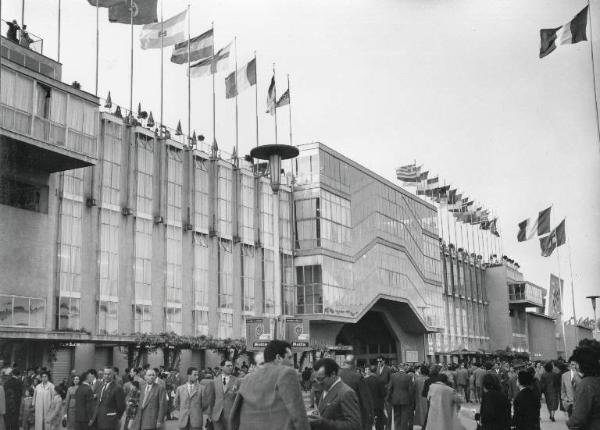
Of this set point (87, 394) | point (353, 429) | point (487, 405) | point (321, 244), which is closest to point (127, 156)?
Result: point (321, 244)

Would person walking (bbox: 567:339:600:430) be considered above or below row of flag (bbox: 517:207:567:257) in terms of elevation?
below

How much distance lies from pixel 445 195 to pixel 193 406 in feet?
175

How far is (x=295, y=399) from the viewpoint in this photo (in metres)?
5.51

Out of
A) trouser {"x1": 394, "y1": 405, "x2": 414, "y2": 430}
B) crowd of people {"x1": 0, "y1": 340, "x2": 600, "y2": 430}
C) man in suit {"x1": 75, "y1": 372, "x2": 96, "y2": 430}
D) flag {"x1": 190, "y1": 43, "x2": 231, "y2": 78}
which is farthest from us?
flag {"x1": 190, "y1": 43, "x2": 231, "y2": 78}

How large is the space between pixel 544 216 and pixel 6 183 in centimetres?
3077

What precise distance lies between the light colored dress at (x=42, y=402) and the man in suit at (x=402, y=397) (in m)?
8.39

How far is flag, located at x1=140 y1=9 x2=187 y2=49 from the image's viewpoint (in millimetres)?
37844

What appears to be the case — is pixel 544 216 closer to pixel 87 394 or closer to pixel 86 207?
pixel 86 207

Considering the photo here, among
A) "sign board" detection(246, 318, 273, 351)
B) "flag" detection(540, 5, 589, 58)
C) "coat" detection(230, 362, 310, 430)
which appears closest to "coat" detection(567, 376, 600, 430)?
"coat" detection(230, 362, 310, 430)

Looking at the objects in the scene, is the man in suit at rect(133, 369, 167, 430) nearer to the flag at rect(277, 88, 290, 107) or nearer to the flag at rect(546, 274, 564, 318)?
the flag at rect(277, 88, 290, 107)

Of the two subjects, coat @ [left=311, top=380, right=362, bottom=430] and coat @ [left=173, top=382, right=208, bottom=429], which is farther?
coat @ [left=173, top=382, right=208, bottom=429]

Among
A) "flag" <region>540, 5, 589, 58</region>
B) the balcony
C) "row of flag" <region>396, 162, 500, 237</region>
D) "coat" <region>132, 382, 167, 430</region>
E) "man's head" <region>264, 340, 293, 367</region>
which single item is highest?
"row of flag" <region>396, 162, 500, 237</region>

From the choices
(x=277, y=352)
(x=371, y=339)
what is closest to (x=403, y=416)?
(x=277, y=352)

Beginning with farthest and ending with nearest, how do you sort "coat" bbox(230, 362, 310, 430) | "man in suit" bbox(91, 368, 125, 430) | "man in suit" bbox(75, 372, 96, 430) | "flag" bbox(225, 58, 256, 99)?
1. "flag" bbox(225, 58, 256, 99)
2. "man in suit" bbox(75, 372, 96, 430)
3. "man in suit" bbox(91, 368, 125, 430)
4. "coat" bbox(230, 362, 310, 430)
